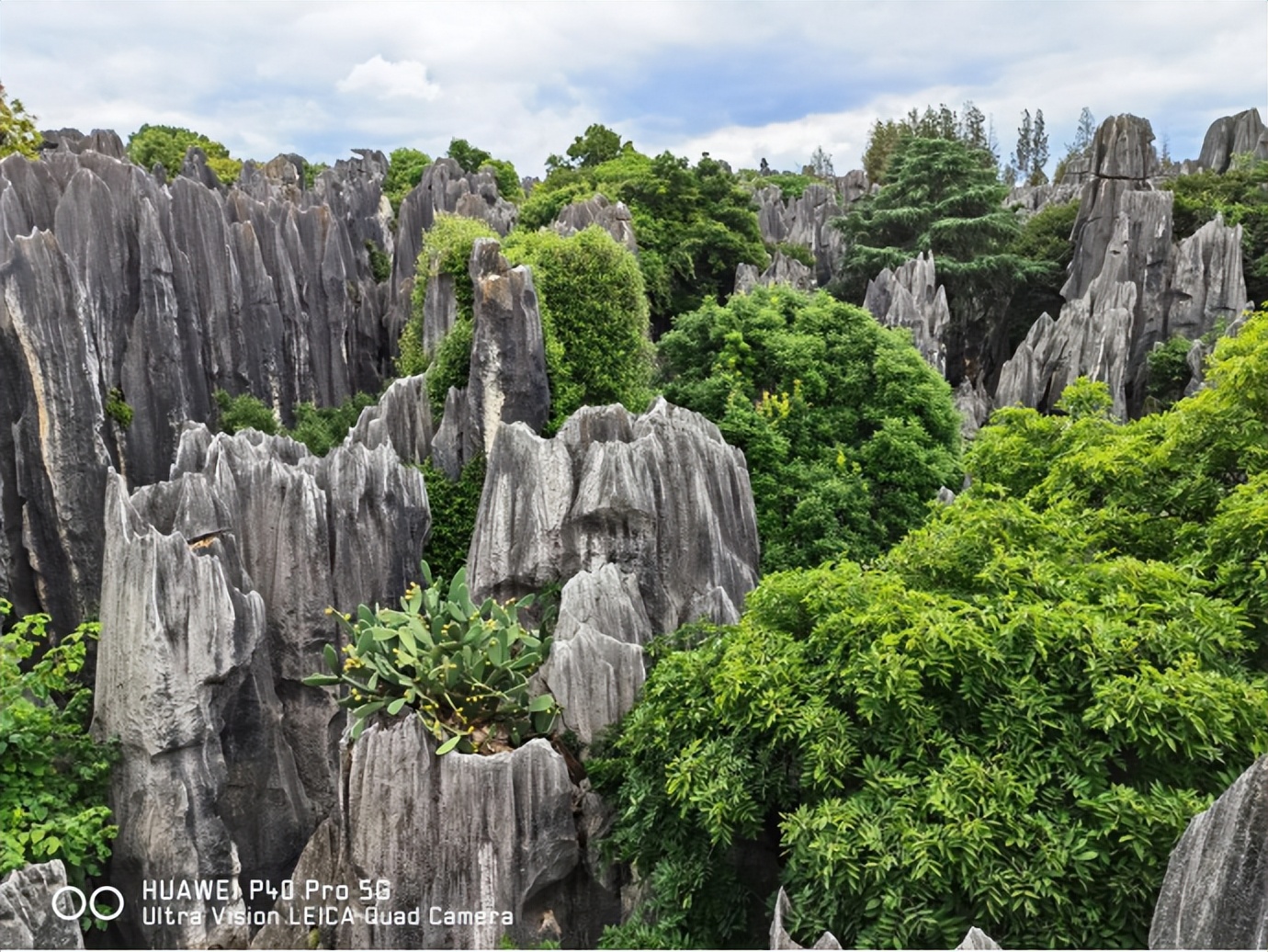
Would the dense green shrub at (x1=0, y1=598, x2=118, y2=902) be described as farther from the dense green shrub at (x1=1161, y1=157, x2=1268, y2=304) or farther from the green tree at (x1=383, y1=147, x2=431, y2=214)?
the green tree at (x1=383, y1=147, x2=431, y2=214)

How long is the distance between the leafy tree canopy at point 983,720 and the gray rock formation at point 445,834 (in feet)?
2.96

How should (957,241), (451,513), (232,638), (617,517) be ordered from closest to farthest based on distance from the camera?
(232,638)
(617,517)
(451,513)
(957,241)

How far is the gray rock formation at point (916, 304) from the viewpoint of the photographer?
26234 millimetres

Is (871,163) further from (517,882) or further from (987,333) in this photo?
(517,882)

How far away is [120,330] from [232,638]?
10587 millimetres

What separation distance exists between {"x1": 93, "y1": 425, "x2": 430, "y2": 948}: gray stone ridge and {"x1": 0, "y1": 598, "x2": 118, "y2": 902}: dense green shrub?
0.33 meters

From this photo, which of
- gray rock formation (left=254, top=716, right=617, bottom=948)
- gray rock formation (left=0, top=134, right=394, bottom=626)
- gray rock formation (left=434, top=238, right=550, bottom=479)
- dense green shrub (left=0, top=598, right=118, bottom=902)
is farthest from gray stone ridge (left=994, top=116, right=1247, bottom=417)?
dense green shrub (left=0, top=598, right=118, bottom=902)

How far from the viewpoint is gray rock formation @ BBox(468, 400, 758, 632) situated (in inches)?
481

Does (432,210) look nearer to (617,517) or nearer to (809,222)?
(809,222)

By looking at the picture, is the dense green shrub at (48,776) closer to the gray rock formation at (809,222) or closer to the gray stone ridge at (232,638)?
the gray stone ridge at (232,638)

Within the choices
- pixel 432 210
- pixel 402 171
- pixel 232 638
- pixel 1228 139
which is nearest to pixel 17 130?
pixel 432 210

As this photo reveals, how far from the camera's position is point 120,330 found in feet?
60.7

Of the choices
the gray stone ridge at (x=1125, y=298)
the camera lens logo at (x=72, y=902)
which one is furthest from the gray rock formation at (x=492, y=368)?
the gray stone ridge at (x=1125, y=298)

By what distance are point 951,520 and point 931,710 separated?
3.40 meters
